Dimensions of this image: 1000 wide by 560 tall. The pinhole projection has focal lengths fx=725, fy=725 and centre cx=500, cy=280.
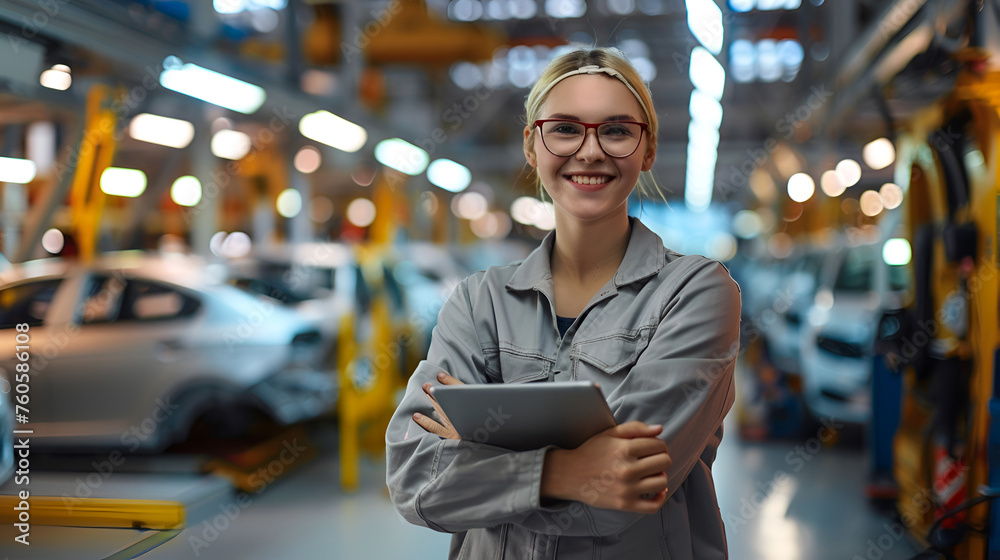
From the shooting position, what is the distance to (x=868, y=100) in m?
6.45

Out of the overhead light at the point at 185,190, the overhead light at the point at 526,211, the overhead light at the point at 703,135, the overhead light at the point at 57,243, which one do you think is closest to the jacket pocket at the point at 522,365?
the overhead light at the point at 57,243

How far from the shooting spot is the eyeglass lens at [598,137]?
1353 mm

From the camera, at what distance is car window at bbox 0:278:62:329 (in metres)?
3.06

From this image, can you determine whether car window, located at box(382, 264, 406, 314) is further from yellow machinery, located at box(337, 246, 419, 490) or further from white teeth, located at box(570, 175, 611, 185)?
white teeth, located at box(570, 175, 611, 185)

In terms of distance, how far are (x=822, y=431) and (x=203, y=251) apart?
800 cm

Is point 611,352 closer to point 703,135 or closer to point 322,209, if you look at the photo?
point 703,135

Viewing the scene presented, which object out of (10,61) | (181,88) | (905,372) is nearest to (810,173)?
(905,372)

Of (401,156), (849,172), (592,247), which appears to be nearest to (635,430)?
(592,247)

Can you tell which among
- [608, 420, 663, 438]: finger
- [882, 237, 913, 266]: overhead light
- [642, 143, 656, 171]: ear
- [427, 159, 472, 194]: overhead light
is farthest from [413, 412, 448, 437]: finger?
[427, 159, 472, 194]: overhead light

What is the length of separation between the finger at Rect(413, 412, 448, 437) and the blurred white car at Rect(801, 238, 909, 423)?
174 inches

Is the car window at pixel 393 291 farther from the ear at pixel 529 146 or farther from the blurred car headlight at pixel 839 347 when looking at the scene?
the ear at pixel 529 146

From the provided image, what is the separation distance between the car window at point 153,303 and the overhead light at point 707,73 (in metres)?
3.80

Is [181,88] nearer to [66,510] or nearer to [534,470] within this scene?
[66,510]

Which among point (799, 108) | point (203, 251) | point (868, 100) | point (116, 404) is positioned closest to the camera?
point (116, 404)
